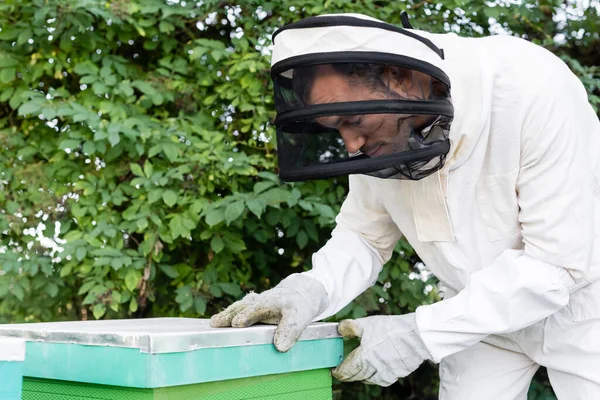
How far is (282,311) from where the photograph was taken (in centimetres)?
168

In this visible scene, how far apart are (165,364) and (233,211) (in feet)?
4.67

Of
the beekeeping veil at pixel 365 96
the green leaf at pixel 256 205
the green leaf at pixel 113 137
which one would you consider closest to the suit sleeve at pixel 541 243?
the beekeeping veil at pixel 365 96

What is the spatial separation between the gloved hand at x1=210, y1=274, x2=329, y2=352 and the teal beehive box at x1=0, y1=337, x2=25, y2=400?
1.60ft

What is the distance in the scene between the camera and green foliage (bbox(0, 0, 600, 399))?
2.86m

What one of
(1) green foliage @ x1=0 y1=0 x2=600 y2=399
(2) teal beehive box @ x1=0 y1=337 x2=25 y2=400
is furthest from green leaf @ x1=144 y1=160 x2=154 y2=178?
(2) teal beehive box @ x1=0 y1=337 x2=25 y2=400

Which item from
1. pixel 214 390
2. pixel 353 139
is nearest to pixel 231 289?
pixel 353 139

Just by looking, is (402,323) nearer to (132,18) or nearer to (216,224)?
(216,224)

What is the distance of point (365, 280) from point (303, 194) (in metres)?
1.03

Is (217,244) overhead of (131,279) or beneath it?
overhead

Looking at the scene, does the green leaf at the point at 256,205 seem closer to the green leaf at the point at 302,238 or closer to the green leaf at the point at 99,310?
the green leaf at the point at 302,238

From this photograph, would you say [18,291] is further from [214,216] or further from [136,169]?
[214,216]

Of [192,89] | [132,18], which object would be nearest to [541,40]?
[192,89]

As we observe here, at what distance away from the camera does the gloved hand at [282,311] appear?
1589mm

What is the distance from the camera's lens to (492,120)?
1.75 metres
